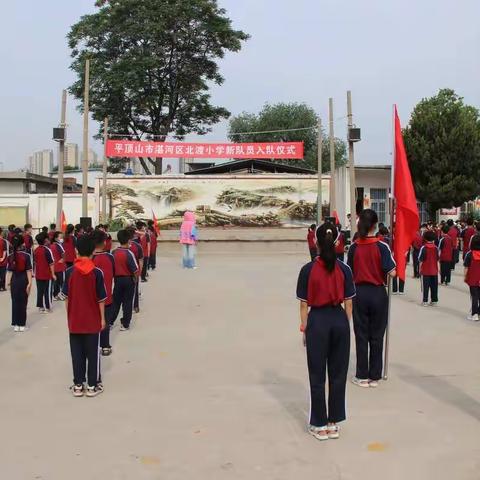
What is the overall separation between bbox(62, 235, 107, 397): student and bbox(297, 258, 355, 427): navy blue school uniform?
2.15 meters

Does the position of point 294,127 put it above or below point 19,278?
above

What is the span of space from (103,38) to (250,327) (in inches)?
1316

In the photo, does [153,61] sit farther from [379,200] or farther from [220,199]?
[379,200]

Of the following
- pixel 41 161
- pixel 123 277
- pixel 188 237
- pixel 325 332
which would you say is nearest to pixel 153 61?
pixel 188 237

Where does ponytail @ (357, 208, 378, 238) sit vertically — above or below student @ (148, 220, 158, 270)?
above

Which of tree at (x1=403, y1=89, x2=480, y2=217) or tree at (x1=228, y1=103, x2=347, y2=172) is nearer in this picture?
tree at (x1=403, y1=89, x2=480, y2=217)

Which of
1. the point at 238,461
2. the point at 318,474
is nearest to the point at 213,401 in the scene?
the point at 238,461

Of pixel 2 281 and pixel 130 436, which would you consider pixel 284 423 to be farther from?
pixel 2 281

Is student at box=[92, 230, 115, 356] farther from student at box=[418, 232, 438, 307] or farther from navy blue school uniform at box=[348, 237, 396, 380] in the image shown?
student at box=[418, 232, 438, 307]

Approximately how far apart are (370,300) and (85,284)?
2.84 m

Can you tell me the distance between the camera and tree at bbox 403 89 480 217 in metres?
32.3

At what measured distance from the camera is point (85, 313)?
5.87 meters

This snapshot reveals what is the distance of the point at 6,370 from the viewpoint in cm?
704

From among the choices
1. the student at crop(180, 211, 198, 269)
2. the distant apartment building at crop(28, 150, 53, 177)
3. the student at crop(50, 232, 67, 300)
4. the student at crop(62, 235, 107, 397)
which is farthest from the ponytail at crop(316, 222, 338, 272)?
the distant apartment building at crop(28, 150, 53, 177)
